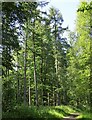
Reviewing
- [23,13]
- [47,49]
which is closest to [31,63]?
[47,49]

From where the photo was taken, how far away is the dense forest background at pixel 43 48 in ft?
40.4

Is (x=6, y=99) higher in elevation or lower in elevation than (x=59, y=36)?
lower

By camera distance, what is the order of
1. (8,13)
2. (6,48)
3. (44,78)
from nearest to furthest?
(8,13) < (6,48) < (44,78)

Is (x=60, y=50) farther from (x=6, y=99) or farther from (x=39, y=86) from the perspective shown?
(x=6, y=99)

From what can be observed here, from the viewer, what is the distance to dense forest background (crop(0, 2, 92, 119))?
1233 cm

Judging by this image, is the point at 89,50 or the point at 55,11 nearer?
the point at 89,50

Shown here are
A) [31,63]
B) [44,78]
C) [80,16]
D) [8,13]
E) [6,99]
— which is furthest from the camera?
[44,78]

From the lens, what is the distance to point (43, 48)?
3031 centimetres

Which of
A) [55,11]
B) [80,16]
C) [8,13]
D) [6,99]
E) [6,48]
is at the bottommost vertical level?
[6,99]

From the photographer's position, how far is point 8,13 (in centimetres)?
1168

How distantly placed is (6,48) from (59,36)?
20648mm

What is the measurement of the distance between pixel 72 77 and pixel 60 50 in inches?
141

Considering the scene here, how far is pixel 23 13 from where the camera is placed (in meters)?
11.9

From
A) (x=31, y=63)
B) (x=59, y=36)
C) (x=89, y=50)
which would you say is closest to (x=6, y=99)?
(x=89, y=50)
